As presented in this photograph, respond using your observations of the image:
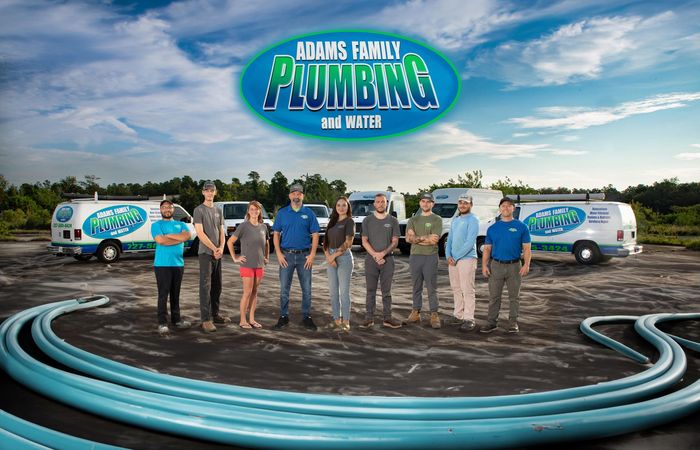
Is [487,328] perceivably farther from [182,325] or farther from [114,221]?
[114,221]

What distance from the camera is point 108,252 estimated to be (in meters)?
16.7

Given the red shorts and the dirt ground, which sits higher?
the red shorts

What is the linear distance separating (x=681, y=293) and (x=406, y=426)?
1022cm

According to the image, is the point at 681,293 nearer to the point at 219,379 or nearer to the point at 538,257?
the point at 538,257

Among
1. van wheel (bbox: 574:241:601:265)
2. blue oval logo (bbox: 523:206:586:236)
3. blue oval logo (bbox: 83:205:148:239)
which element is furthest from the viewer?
blue oval logo (bbox: 523:206:586:236)

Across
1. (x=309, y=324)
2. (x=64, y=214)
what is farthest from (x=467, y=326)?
(x=64, y=214)

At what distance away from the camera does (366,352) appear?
6.48 m

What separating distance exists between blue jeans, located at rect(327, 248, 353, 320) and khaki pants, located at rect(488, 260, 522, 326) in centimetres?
206

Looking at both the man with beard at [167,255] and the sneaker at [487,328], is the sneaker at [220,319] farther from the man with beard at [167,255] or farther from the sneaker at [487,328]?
the sneaker at [487,328]

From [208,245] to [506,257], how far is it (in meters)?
4.20

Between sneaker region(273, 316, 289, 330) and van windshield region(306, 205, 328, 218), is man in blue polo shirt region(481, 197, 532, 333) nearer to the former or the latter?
sneaker region(273, 316, 289, 330)

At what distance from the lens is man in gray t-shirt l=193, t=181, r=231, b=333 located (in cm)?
730

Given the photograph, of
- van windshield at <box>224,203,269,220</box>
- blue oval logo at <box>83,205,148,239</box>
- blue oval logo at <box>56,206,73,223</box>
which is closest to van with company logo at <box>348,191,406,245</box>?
van windshield at <box>224,203,269,220</box>

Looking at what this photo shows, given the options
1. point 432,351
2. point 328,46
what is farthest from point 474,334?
point 328,46
